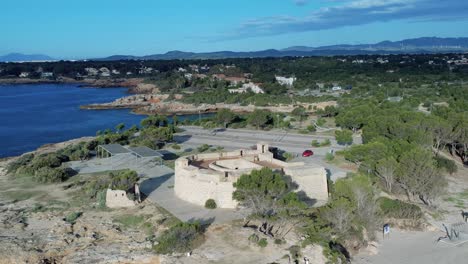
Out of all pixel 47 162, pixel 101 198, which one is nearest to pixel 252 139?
pixel 47 162

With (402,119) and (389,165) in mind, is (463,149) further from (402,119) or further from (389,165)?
(389,165)

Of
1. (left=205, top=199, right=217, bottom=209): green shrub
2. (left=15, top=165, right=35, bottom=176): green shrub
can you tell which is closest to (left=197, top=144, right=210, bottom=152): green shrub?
(left=15, top=165, right=35, bottom=176): green shrub

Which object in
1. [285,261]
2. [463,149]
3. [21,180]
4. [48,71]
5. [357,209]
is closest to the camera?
[285,261]

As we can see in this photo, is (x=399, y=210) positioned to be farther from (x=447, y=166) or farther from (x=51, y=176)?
(x=51, y=176)

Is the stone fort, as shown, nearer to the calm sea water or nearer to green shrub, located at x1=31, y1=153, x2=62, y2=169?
green shrub, located at x1=31, y1=153, x2=62, y2=169

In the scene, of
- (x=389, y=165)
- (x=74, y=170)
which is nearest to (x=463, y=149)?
(x=389, y=165)

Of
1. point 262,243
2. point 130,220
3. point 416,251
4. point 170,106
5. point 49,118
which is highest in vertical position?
point 262,243

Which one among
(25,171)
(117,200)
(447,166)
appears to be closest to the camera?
(117,200)
